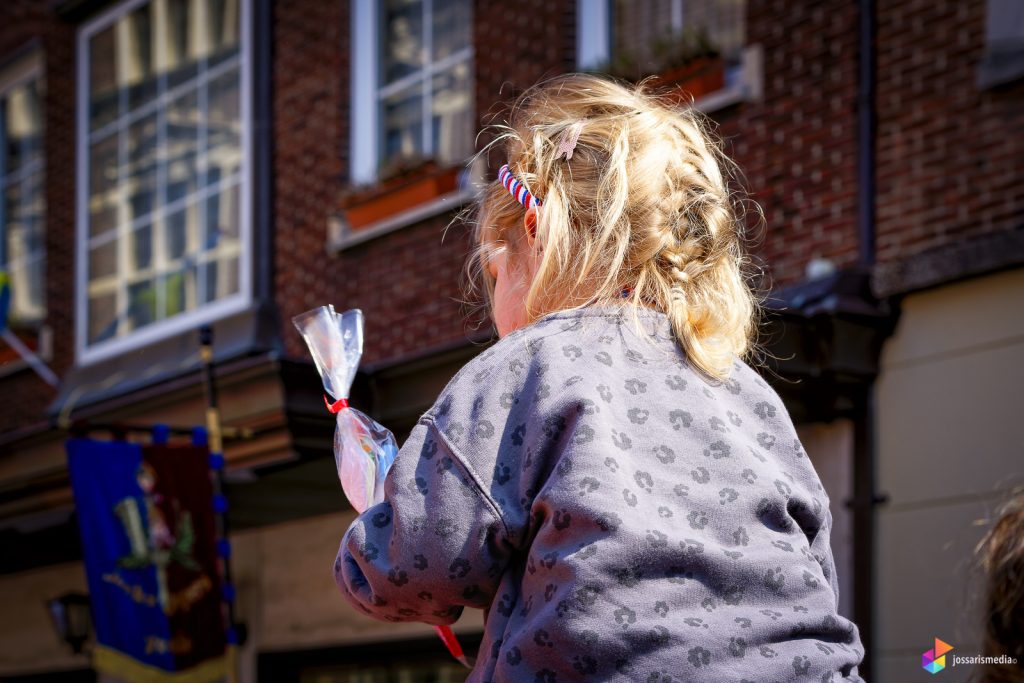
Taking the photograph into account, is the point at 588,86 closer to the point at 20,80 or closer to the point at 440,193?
the point at 440,193

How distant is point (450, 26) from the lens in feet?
28.7

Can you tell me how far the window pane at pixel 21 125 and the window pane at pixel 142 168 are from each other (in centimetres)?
170

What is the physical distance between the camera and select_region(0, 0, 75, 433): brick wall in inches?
437

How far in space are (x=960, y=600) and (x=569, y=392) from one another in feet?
14.3

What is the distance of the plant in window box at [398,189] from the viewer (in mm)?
8297

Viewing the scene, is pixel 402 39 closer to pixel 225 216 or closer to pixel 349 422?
pixel 225 216

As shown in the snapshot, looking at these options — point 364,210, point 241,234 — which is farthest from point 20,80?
point 364,210

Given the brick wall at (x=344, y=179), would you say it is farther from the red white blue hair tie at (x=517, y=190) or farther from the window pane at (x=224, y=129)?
the red white blue hair tie at (x=517, y=190)

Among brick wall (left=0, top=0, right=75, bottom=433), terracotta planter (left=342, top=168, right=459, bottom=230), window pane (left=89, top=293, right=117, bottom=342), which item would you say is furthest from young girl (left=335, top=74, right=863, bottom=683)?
brick wall (left=0, top=0, right=75, bottom=433)

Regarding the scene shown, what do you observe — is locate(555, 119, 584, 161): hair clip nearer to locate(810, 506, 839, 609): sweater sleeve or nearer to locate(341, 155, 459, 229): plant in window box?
locate(810, 506, 839, 609): sweater sleeve

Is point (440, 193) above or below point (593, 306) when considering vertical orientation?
above

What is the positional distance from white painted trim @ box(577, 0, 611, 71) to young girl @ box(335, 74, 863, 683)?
5.64m

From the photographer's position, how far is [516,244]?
2174 mm

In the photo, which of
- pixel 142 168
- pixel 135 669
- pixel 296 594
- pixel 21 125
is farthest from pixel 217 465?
pixel 21 125
